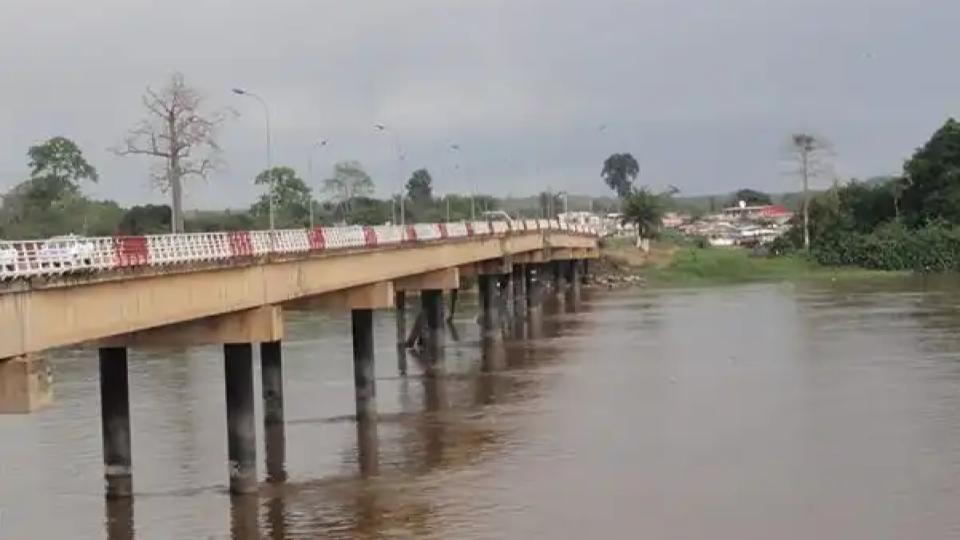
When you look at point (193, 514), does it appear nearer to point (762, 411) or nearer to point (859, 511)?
point (859, 511)

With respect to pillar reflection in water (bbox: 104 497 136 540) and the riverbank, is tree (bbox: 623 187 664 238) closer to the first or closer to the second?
the riverbank

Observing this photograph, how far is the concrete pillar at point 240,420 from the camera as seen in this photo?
1436 inches

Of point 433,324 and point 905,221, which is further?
point 905,221

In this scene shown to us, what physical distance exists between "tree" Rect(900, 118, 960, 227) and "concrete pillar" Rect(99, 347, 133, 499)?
12251 cm

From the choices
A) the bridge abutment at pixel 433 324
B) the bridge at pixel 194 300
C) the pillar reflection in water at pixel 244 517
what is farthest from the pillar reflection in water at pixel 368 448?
the bridge abutment at pixel 433 324

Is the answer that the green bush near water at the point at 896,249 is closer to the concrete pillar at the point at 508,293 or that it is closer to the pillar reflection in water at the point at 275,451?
the concrete pillar at the point at 508,293

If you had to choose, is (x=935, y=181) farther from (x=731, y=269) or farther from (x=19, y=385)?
(x=19, y=385)

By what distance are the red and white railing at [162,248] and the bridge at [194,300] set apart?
39 millimetres

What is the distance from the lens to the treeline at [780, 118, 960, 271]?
143250 millimetres

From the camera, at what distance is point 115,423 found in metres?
36.4

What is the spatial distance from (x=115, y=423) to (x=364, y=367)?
50.3 ft

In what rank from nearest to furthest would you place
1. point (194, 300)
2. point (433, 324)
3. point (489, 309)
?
point (194, 300) < point (433, 324) < point (489, 309)

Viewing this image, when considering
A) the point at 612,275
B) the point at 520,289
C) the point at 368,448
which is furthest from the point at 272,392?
the point at 612,275

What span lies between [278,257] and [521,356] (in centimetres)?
3325
